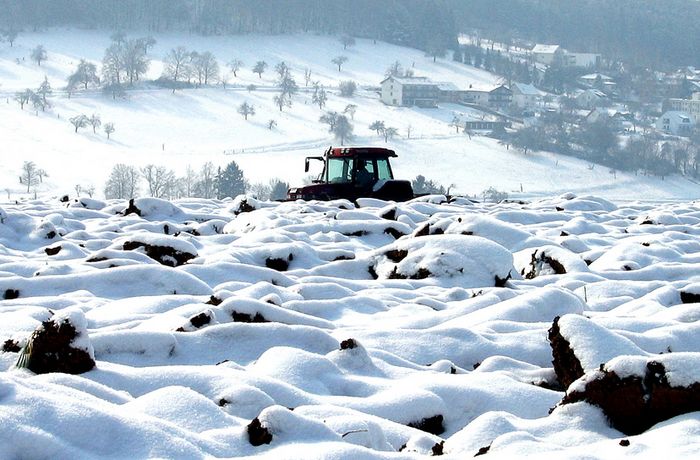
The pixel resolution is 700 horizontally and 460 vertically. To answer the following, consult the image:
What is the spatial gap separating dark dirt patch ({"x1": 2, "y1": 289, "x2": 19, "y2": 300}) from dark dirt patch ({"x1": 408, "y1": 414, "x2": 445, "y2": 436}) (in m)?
4.18

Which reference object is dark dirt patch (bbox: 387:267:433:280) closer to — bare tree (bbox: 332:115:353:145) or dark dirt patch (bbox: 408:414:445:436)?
dark dirt patch (bbox: 408:414:445:436)

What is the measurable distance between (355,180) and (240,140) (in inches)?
3263

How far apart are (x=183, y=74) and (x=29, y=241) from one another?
413 feet

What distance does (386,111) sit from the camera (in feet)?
434

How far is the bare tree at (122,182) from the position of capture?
77.0 m

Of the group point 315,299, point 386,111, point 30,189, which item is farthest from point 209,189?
point 315,299

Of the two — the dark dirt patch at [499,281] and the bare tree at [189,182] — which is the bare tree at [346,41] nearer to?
the bare tree at [189,182]

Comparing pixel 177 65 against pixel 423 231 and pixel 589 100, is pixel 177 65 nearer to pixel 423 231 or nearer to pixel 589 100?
pixel 589 100

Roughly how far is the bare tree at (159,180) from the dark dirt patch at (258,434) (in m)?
78.6

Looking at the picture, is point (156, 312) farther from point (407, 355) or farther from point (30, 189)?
point (30, 189)

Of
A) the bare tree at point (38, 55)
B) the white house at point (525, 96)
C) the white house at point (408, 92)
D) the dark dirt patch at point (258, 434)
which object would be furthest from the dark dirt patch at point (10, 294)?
the white house at point (525, 96)

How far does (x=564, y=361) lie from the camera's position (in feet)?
17.5

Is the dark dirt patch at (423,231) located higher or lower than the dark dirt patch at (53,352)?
lower

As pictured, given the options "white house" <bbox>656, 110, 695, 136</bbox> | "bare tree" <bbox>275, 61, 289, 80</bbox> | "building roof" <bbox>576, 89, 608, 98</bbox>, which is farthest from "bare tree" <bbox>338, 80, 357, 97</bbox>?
"white house" <bbox>656, 110, 695, 136</bbox>
